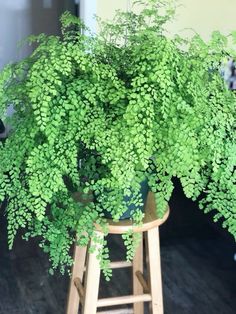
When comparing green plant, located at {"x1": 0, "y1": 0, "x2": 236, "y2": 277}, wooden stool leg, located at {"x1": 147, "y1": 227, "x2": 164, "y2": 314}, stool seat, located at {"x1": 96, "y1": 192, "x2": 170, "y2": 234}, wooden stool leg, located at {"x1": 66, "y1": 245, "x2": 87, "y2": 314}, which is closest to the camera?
green plant, located at {"x1": 0, "y1": 0, "x2": 236, "y2": 277}

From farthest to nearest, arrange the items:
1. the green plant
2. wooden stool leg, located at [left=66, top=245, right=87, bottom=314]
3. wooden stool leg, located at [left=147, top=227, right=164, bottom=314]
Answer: wooden stool leg, located at [left=66, top=245, right=87, bottom=314] < wooden stool leg, located at [left=147, top=227, right=164, bottom=314] < the green plant

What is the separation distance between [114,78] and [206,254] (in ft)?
5.46

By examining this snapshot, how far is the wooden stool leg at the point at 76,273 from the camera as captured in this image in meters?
1.56

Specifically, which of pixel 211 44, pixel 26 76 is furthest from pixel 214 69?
pixel 26 76

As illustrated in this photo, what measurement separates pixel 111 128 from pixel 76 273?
0.70 meters

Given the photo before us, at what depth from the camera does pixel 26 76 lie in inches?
46.4

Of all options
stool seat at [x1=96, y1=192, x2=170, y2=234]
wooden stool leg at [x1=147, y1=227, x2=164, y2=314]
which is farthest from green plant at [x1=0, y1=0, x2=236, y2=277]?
wooden stool leg at [x1=147, y1=227, x2=164, y2=314]

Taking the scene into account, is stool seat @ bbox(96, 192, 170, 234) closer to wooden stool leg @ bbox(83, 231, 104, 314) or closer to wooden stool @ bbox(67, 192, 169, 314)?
wooden stool @ bbox(67, 192, 169, 314)

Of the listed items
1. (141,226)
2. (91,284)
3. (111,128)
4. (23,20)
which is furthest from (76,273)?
(23,20)

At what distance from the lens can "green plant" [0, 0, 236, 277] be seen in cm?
108

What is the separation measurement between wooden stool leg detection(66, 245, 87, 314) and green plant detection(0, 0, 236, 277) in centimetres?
32

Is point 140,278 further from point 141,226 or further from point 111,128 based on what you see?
point 111,128

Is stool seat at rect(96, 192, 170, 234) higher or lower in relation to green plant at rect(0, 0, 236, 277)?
lower

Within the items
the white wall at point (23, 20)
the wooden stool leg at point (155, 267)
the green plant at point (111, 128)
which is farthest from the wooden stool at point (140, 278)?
the white wall at point (23, 20)
